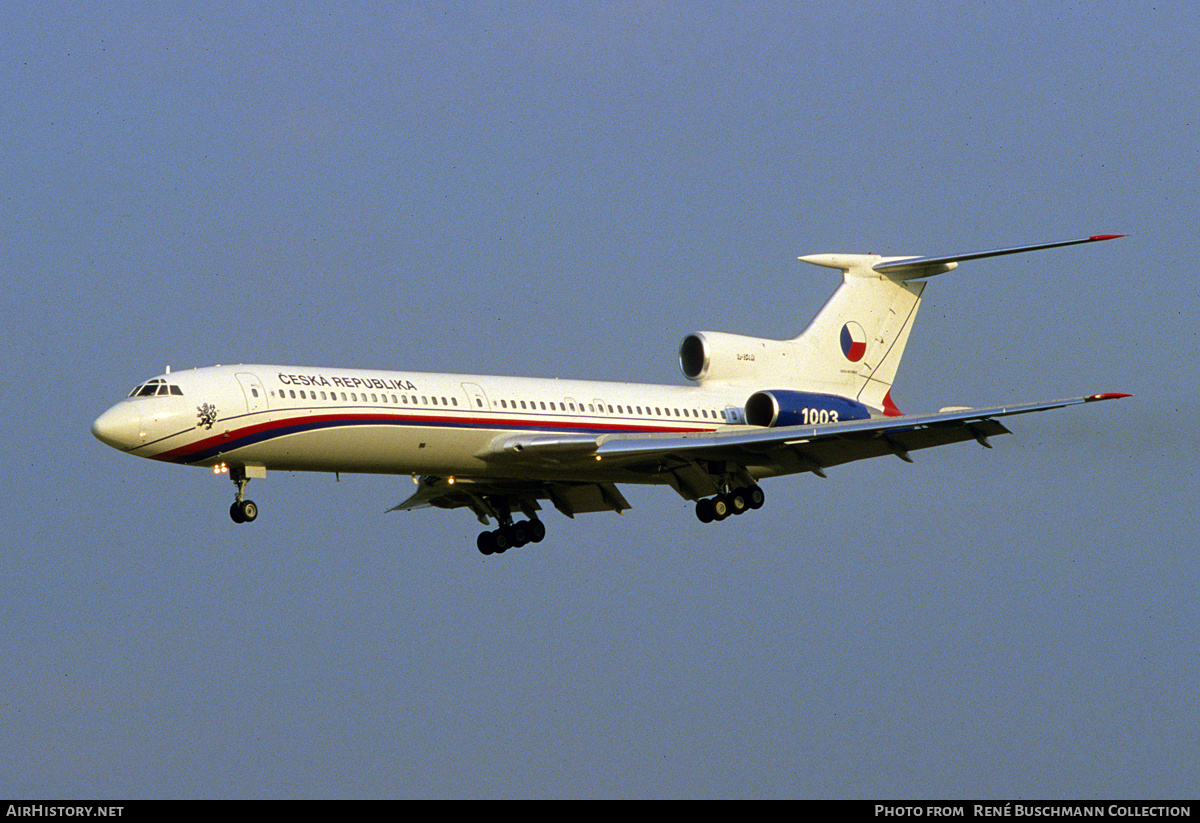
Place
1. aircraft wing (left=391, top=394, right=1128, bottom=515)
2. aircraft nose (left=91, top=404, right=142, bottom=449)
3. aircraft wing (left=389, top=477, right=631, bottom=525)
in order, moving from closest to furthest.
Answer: aircraft nose (left=91, top=404, right=142, bottom=449) → aircraft wing (left=391, top=394, right=1128, bottom=515) → aircraft wing (left=389, top=477, right=631, bottom=525)

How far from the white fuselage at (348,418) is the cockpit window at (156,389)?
0.02 meters

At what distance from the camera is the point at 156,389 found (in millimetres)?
30641

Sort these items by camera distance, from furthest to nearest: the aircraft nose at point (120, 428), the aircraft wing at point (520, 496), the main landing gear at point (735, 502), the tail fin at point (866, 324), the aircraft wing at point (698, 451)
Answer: the tail fin at point (866, 324)
the aircraft wing at point (520, 496)
the main landing gear at point (735, 502)
the aircraft wing at point (698, 451)
the aircraft nose at point (120, 428)

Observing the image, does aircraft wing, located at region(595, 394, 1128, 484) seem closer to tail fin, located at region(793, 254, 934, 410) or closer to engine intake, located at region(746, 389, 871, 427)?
engine intake, located at region(746, 389, 871, 427)

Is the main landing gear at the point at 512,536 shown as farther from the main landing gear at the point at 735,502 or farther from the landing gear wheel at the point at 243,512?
the landing gear wheel at the point at 243,512

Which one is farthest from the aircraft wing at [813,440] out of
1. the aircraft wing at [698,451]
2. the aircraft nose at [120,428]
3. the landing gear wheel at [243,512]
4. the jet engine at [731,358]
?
the aircraft nose at [120,428]

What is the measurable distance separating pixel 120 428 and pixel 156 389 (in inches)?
42.9

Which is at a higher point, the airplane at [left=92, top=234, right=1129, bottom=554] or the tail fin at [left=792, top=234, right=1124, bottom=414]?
the tail fin at [left=792, top=234, right=1124, bottom=414]

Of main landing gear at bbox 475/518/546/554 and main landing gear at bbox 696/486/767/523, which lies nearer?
main landing gear at bbox 696/486/767/523

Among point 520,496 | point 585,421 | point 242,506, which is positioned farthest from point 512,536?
point 242,506

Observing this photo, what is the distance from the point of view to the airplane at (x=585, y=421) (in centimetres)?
3097

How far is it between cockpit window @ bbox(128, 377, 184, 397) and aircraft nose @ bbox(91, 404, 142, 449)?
550 mm

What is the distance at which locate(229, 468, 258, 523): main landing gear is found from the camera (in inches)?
1221

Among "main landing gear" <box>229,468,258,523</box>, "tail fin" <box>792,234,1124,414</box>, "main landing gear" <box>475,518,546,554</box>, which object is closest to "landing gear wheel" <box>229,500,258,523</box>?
"main landing gear" <box>229,468,258,523</box>
